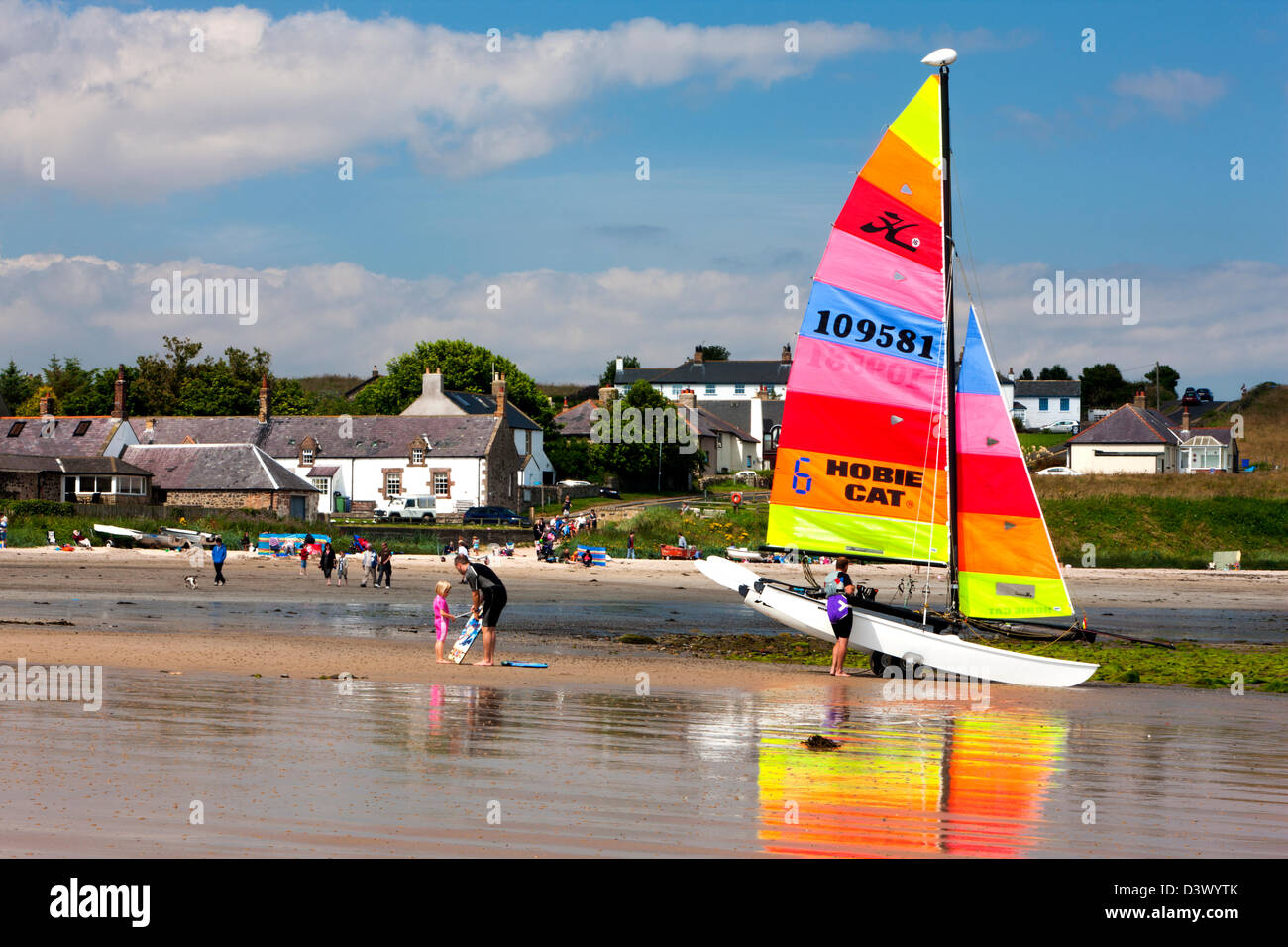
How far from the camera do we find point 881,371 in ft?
66.1

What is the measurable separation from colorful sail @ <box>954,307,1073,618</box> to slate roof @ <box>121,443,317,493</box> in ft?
166

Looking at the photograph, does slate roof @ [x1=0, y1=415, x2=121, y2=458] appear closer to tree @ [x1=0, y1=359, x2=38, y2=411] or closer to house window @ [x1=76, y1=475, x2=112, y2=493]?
house window @ [x1=76, y1=475, x2=112, y2=493]

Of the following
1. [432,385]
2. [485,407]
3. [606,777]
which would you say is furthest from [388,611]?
[485,407]

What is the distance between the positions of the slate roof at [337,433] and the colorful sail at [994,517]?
55421mm

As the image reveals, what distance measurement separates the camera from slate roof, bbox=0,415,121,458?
220 ft

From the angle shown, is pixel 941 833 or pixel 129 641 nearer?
pixel 941 833

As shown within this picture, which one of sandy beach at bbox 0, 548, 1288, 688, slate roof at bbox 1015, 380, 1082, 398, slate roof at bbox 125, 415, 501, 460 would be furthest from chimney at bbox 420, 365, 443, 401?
slate roof at bbox 1015, 380, 1082, 398

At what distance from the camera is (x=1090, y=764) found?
1139cm

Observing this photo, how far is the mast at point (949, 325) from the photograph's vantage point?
1969 centimetres

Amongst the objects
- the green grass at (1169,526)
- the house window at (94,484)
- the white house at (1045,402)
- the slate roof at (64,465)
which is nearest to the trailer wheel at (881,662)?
the green grass at (1169,526)

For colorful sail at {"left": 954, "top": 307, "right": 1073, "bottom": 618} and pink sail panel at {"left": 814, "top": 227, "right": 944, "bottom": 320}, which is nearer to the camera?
colorful sail at {"left": 954, "top": 307, "right": 1073, "bottom": 618}
